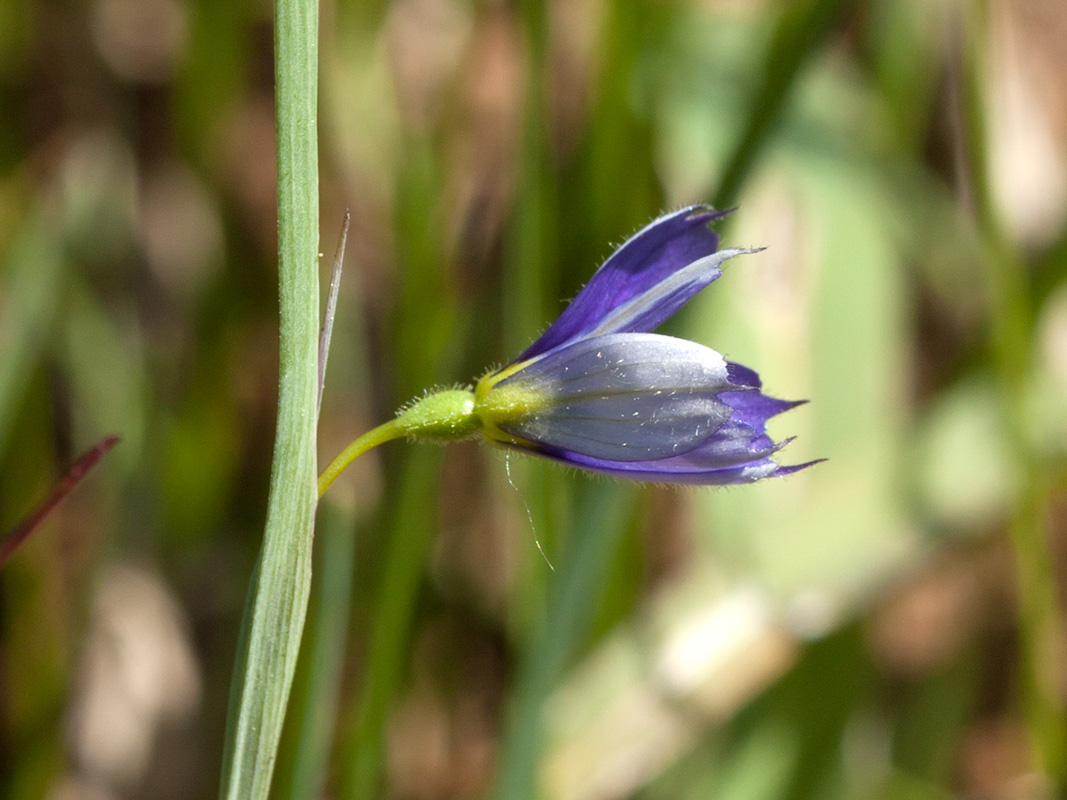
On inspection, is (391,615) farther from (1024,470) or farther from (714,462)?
(1024,470)

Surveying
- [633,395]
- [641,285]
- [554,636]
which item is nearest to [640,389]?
[633,395]

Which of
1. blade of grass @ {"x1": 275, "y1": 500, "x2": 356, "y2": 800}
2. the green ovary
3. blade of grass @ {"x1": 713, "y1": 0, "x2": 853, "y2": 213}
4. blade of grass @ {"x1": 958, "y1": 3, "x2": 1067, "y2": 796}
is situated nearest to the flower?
the green ovary

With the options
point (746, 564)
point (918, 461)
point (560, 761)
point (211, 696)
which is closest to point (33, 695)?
point (211, 696)

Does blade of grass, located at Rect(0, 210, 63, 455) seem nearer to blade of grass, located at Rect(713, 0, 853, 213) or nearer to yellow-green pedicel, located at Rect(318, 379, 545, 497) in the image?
blade of grass, located at Rect(713, 0, 853, 213)

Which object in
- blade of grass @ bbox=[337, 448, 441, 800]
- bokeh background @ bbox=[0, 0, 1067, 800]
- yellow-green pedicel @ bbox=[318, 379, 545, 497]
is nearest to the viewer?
yellow-green pedicel @ bbox=[318, 379, 545, 497]

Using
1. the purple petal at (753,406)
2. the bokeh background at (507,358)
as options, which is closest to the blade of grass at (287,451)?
the purple petal at (753,406)

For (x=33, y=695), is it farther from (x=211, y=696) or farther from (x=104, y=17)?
(x=104, y=17)

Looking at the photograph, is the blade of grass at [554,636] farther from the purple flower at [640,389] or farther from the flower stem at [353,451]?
the flower stem at [353,451]
